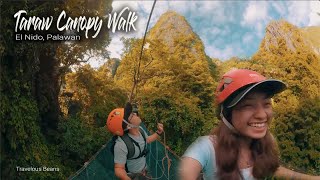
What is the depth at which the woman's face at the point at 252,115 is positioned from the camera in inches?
39.4

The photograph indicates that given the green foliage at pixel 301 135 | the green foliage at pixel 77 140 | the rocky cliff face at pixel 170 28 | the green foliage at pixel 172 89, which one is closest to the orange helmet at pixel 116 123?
the green foliage at pixel 77 140

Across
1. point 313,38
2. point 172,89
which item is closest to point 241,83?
point 172,89

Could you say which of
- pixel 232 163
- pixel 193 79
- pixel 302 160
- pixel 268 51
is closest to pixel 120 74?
pixel 193 79

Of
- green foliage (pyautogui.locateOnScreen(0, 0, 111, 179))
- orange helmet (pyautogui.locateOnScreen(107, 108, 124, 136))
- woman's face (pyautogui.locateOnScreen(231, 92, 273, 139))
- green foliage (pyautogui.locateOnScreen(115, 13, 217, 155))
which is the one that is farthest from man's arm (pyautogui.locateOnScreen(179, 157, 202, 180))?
green foliage (pyautogui.locateOnScreen(115, 13, 217, 155))

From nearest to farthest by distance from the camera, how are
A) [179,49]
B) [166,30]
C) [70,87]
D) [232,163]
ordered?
[232,163] → [70,87] → [179,49] → [166,30]

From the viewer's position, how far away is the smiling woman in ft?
3.15

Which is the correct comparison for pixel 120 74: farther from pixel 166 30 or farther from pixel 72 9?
pixel 72 9

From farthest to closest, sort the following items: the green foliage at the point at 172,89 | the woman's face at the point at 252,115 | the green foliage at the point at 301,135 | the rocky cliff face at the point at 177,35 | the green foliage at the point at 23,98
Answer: the rocky cliff face at the point at 177,35 → the green foliage at the point at 172,89 → the green foliage at the point at 301,135 → the green foliage at the point at 23,98 → the woman's face at the point at 252,115

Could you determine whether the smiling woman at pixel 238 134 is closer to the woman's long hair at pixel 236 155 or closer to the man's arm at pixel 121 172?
the woman's long hair at pixel 236 155

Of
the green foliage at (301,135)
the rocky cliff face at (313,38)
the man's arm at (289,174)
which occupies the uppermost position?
the rocky cliff face at (313,38)

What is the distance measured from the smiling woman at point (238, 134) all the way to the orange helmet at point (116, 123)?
188 cm

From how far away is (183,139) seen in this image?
28.1 ft

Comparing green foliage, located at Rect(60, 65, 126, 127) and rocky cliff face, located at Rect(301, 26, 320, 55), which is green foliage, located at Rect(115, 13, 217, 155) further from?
rocky cliff face, located at Rect(301, 26, 320, 55)

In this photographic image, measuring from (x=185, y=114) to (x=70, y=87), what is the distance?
2518 millimetres
